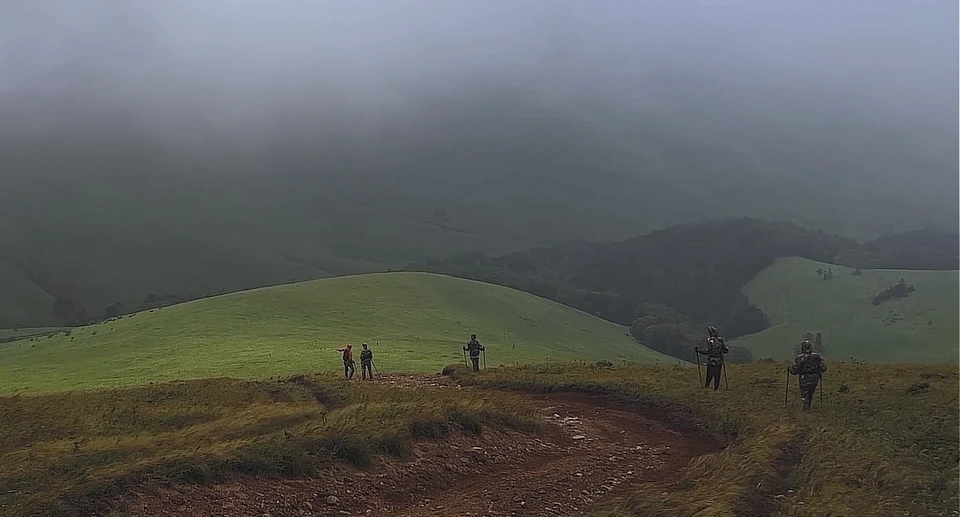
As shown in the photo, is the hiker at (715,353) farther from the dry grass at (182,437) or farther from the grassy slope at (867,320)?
the grassy slope at (867,320)

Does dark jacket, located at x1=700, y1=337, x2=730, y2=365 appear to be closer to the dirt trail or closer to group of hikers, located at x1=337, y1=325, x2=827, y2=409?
group of hikers, located at x1=337, y1=325, x2=827, y2=409

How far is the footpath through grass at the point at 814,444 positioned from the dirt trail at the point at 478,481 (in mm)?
1291

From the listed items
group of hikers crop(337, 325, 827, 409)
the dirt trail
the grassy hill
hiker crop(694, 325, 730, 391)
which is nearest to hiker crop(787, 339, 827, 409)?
group of hikers crop(337, 325, 827, 409)

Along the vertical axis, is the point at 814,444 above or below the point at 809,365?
below

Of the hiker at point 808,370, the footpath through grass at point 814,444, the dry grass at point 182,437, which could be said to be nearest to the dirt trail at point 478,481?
the dry grass at point 182,437

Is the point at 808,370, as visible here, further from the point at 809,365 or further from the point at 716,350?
the point at 716,350

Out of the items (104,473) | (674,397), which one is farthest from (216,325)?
(104,473)

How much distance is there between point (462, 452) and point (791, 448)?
27.3 feet

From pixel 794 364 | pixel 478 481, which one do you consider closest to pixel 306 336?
pixel 794 364

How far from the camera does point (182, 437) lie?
1856 centimetres

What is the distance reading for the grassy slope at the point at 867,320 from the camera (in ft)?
460

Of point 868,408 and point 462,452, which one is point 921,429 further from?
point 462,452

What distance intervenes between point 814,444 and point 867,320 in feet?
528

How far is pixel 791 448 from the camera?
1911 cm
